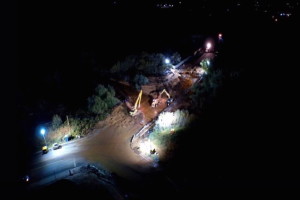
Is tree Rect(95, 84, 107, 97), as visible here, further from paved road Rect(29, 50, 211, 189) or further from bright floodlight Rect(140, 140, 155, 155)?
bright floodlight Rect(140, 140, 155, 155)

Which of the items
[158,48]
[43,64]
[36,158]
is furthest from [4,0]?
[36,158]

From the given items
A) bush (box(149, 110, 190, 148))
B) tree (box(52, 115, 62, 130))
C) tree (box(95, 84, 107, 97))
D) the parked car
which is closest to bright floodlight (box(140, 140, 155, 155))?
bush (box(149, 110, 190, 148))

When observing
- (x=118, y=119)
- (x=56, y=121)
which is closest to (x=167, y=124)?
(x=118, y=119)

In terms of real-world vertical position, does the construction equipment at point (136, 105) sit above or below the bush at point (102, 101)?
below

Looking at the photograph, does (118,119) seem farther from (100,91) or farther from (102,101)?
(100,91)

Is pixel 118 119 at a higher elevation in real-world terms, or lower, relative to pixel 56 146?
higher

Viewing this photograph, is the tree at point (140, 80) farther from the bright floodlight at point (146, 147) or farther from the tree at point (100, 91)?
the bright floodlight at point (146, 147)

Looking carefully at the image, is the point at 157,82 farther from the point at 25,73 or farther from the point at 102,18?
the point at 102,18

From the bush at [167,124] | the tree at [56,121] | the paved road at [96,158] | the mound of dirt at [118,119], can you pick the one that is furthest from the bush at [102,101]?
the bush at [167,124]

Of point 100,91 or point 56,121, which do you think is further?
point 100,91

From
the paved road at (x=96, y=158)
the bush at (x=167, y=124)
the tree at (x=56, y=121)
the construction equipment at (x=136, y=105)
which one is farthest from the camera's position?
the construction equipment at (x=136, y=105)

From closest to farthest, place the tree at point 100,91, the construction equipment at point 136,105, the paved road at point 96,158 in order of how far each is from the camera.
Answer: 1. the paved road at point 96,158
2. the construction equipment at point 136,105
3. the tree at point 100,91

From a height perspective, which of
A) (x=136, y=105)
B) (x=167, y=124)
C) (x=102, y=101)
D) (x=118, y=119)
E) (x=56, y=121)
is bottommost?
(x=167, y=124)
